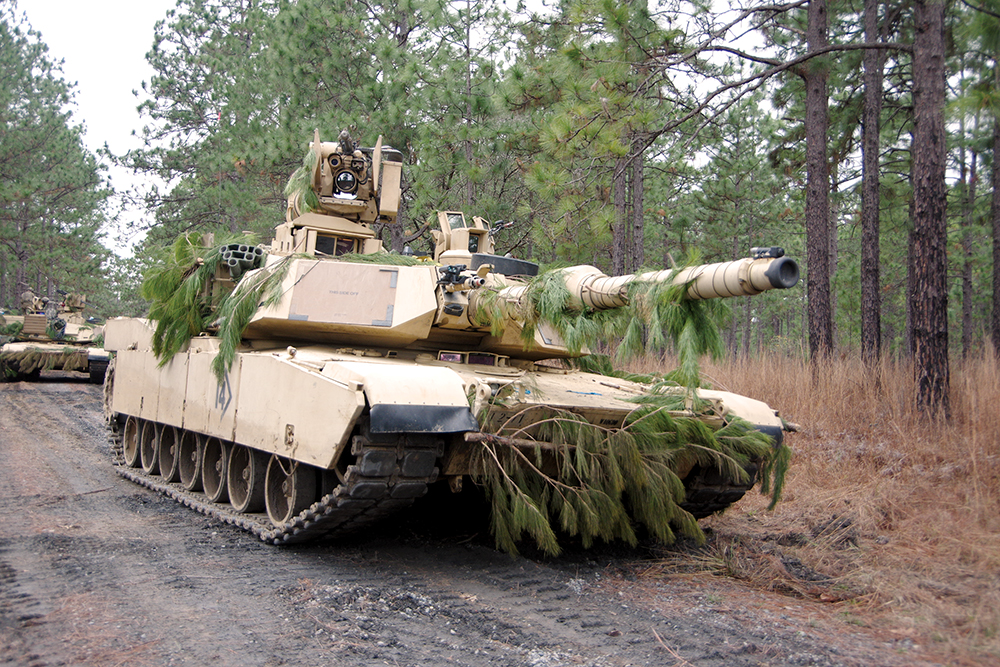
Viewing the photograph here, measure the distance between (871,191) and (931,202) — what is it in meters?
5.24

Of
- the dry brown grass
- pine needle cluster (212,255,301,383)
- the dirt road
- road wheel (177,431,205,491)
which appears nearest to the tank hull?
pine needle cluster (212,255,301,383)

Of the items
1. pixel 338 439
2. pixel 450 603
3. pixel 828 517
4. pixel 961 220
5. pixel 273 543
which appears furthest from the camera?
pixel 961 220

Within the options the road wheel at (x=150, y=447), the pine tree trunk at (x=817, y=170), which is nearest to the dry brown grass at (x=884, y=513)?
the pine tree trunk at (x=817, y=170)

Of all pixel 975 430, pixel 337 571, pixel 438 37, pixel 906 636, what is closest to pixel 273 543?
pixel 337 571

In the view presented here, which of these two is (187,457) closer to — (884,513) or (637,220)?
(884,513)

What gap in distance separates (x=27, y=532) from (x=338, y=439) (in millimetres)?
2829

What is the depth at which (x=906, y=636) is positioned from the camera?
4.11 metres

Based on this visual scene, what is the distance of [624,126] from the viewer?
8297 millimetres

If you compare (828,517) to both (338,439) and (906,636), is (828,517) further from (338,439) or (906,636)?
(338,439)

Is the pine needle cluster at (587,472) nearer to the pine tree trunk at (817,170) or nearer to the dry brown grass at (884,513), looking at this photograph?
the dry brown grass at (884,513)

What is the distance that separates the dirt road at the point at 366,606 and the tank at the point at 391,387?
357 mm

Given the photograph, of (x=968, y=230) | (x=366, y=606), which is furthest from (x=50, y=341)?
(x=968, y=230)

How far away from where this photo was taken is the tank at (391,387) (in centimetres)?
515

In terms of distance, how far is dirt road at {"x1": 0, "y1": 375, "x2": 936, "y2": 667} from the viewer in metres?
3.93
